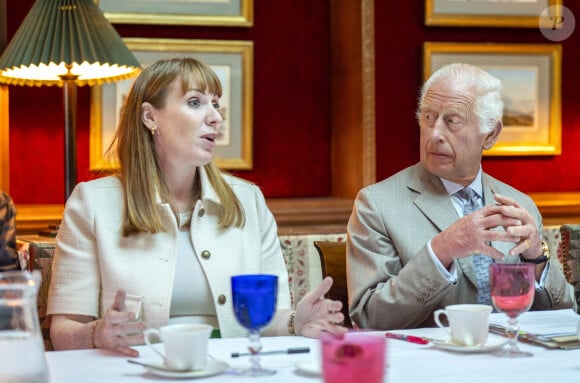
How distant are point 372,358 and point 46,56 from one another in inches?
91.3

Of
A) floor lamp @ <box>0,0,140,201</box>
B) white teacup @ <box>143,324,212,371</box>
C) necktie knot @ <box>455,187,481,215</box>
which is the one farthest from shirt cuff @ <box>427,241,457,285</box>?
floor lamp @ <box>0,0,140,201</box>

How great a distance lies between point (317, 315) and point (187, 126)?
26.7 inches

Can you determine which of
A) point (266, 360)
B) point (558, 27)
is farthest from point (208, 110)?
point (558, 27)

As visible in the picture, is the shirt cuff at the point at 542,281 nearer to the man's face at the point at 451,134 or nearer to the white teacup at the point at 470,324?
the man's face at the point at 451,134

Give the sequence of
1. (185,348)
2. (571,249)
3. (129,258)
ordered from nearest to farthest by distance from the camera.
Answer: (185,348)
(129,258)
(571,249)

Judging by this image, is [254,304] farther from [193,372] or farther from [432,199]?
[432,199]

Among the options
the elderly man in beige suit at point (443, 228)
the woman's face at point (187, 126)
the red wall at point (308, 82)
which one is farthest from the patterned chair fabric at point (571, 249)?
the red wall at point (308, 82)

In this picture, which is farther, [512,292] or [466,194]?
[466,194]

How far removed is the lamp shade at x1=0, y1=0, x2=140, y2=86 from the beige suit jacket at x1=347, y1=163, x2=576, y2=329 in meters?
1.18

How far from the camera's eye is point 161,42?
387 cm

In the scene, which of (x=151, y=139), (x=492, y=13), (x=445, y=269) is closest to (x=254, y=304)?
(x=445, y=269)

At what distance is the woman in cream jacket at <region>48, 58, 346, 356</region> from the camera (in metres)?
2.24

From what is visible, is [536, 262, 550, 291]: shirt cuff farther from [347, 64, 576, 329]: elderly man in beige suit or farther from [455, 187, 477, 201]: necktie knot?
[455, 187, 477, 201]: necktie knot

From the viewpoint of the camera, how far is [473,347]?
5.74ft
